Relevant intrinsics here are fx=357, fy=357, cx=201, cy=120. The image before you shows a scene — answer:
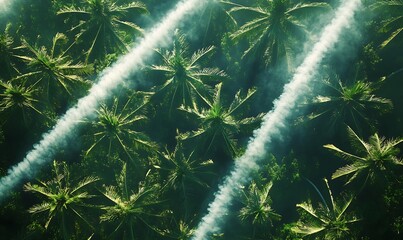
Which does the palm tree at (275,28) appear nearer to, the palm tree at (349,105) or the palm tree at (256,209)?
the palm tree at (349,105)

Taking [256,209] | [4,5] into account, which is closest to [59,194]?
[256,209]

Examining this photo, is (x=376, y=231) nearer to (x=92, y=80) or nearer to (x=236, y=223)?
(x=236, y=223)

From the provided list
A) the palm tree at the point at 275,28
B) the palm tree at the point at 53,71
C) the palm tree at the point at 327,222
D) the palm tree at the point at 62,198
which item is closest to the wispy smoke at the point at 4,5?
Result: the palm tree at the point at 53,71

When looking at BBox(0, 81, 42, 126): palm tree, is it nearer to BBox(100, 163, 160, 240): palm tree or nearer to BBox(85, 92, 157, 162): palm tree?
BBox(85, 92, 157, 162): palm tree

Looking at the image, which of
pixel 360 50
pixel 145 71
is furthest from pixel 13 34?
pixel 360 50

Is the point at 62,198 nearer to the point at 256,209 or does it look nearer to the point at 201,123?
the point at 201,123
